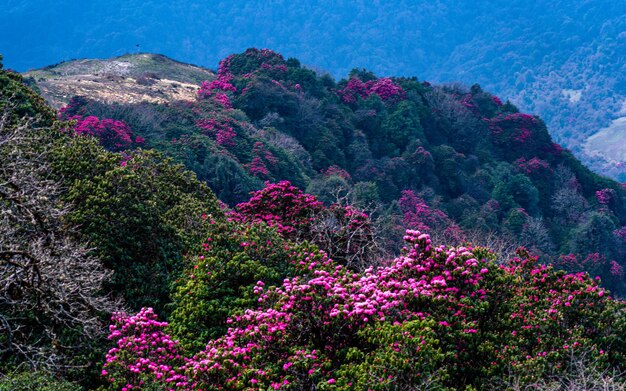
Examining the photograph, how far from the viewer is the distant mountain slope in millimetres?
44875

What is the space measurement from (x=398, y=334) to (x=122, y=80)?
1844 inches

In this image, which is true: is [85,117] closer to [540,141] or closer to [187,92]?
[187,92]

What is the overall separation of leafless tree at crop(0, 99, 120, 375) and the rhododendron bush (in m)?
0.77

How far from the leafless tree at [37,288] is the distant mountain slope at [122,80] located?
31.5 metres

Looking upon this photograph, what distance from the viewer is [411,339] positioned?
9.23 m

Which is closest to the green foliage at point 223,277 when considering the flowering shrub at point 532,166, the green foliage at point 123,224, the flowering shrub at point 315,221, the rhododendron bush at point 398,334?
the rhododendron bush at point 398,334

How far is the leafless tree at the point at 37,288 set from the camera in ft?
34.3

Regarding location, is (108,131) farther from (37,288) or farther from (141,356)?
(37,288)

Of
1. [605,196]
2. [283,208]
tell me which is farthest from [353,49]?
[283,208]

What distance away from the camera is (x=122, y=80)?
5206cm

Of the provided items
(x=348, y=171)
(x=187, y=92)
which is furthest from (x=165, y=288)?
(x=187, y=92)

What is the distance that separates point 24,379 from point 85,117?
30186 millimetres

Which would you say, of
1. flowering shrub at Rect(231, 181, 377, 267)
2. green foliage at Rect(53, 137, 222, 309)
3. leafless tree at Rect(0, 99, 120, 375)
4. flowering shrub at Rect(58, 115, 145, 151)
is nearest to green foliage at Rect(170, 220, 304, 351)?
green foliage at Rect(53, 137, 222, 309)

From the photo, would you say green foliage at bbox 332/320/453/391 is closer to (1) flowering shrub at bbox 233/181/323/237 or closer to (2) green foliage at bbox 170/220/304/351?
(2) green foliage at bbox 170/220/304/351
